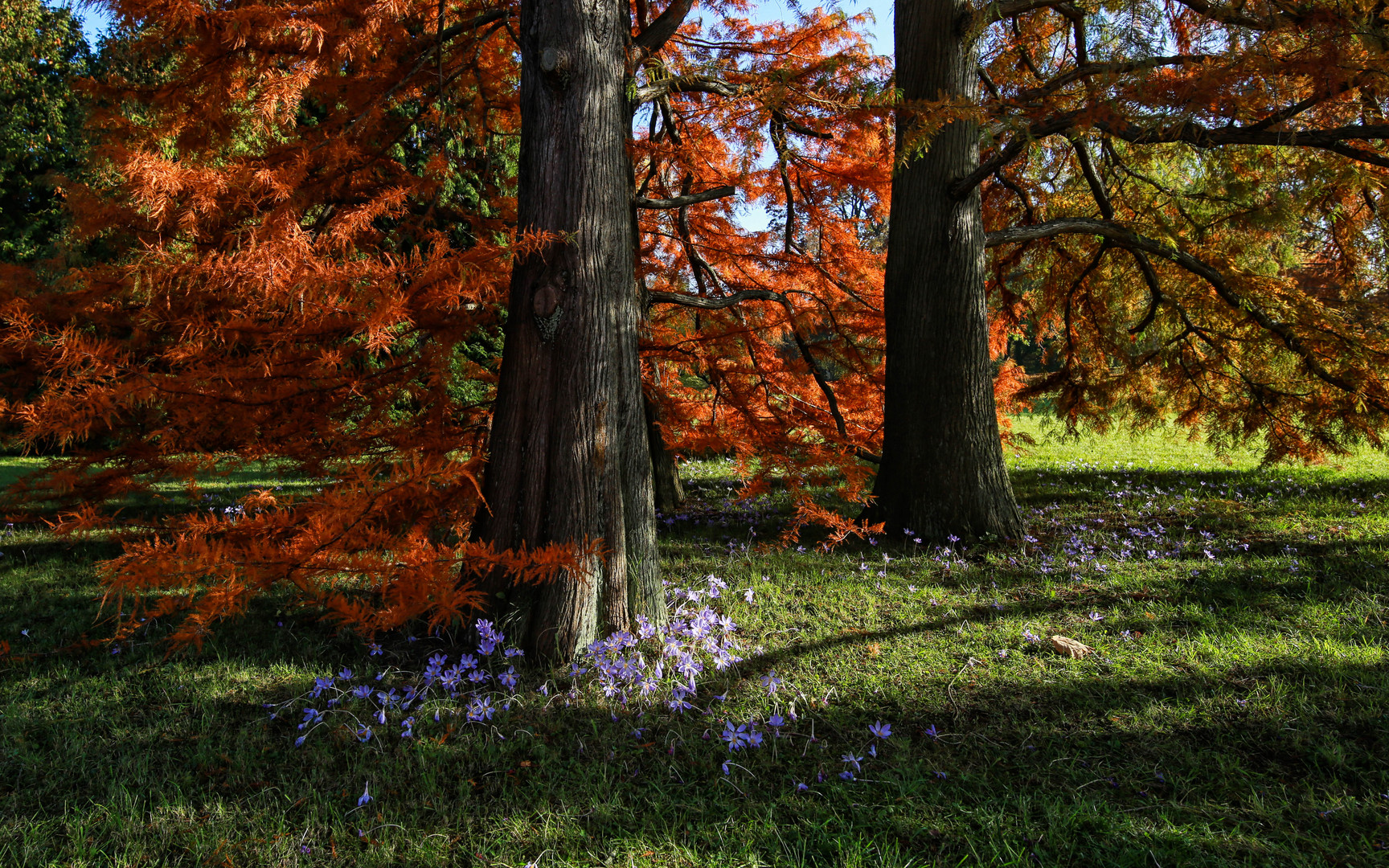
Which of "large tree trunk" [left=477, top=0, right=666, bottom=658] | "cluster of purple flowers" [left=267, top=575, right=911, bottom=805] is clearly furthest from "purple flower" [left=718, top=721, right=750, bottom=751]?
"large tree trunk" [left=477, top=0, right=666, bottom=658]

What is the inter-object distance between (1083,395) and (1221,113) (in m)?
3.06

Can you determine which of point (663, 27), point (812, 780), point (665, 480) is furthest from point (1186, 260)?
point (812, 780)

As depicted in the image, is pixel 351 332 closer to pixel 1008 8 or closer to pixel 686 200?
pixel 686 200

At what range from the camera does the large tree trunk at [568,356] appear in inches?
114

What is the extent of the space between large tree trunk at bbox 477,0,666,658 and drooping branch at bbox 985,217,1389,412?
3088 millimetres

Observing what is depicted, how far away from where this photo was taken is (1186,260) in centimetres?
478

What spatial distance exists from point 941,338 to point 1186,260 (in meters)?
1.88

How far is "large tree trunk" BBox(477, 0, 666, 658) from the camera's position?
9.51ft

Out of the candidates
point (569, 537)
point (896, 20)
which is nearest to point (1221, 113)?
point (896, 20)

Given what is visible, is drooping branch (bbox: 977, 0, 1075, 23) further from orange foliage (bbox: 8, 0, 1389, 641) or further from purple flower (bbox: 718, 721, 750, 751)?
purple flower (bbox: 718, 721, 750, 751)

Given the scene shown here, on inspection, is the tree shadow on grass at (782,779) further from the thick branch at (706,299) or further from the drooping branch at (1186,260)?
the drooping branch at (1186,260)

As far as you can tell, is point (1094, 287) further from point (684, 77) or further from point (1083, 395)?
point (684, 77)

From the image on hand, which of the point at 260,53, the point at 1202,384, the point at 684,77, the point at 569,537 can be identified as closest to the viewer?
the point at 569,537

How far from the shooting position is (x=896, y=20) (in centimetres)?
501
